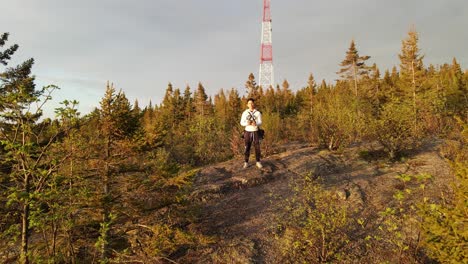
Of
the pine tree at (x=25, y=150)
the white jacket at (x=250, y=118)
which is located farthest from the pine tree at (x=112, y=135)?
the white jacket at (x=250, y=118)

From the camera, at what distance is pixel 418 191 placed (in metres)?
6.27

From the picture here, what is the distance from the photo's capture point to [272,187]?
738cm

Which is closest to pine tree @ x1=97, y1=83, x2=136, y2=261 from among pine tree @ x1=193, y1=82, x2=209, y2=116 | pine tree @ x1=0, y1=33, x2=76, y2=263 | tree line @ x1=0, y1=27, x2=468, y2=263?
tree line @ x1=0, y1=27, x2=468, y2=263

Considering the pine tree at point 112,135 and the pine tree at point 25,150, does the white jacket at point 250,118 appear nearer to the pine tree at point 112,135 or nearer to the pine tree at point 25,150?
the pine tree at point 112,135

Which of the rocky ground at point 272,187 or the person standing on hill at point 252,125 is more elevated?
the person standing on hill at point 252,125

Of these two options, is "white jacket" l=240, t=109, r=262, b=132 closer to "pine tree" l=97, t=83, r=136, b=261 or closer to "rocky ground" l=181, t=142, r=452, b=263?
"rocky ground" l=181, t=142, r=452, b=263

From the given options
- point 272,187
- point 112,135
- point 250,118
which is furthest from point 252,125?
point 112,135

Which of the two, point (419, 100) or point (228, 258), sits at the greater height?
point (419, 100)

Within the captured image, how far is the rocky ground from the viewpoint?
5.35 metres

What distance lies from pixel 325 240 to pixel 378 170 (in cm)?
394

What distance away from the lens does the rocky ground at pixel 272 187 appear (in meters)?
5.35

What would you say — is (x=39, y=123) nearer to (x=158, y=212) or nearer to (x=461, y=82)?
(x=158, y=212)

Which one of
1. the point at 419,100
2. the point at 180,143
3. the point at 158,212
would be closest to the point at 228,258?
the point at 158,212

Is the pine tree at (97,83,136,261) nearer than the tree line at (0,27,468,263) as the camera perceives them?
No
